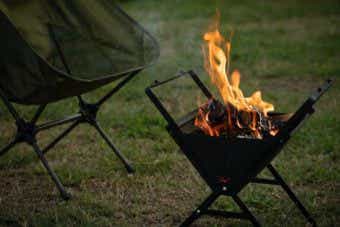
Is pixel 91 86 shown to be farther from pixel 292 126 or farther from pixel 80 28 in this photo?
pixel 292 126

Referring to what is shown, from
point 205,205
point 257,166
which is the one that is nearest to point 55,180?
point 205,205

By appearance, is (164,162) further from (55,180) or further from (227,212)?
(227,212)

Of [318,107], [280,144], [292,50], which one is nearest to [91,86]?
[280,144]

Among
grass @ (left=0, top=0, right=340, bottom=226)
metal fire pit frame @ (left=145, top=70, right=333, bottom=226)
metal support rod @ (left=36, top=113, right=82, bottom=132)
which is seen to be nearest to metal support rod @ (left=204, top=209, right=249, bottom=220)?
metal fire pit frame @ (left=145, top=70, right=333, bottom=226)

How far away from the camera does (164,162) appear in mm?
3602

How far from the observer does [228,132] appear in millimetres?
2529

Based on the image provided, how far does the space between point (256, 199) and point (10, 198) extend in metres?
1.19

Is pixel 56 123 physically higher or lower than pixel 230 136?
lower

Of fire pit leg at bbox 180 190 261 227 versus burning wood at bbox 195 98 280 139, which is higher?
burning wood at bbox 195 98 280 139

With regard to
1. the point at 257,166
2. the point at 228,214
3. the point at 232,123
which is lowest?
the point at 228,214

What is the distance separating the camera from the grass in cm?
301

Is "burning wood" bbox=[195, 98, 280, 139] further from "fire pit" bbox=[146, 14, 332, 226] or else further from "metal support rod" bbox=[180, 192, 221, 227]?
"metal support rod" bbox=[180, 192, 221, 227]

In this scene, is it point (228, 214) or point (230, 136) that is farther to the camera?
point (228, 214)

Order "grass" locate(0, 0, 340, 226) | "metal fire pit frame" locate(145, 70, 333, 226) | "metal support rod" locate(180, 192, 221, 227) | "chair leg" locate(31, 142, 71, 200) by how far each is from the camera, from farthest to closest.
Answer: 1. "chair leg" locate(31, 142, 71, 200)
2. "grass" locate(0, 0, 340, 226)
3. "metal support rod" locate(180, 192, 221, 227)
4. "metal fire pit frame" locate(145, 70, 333, 226)
